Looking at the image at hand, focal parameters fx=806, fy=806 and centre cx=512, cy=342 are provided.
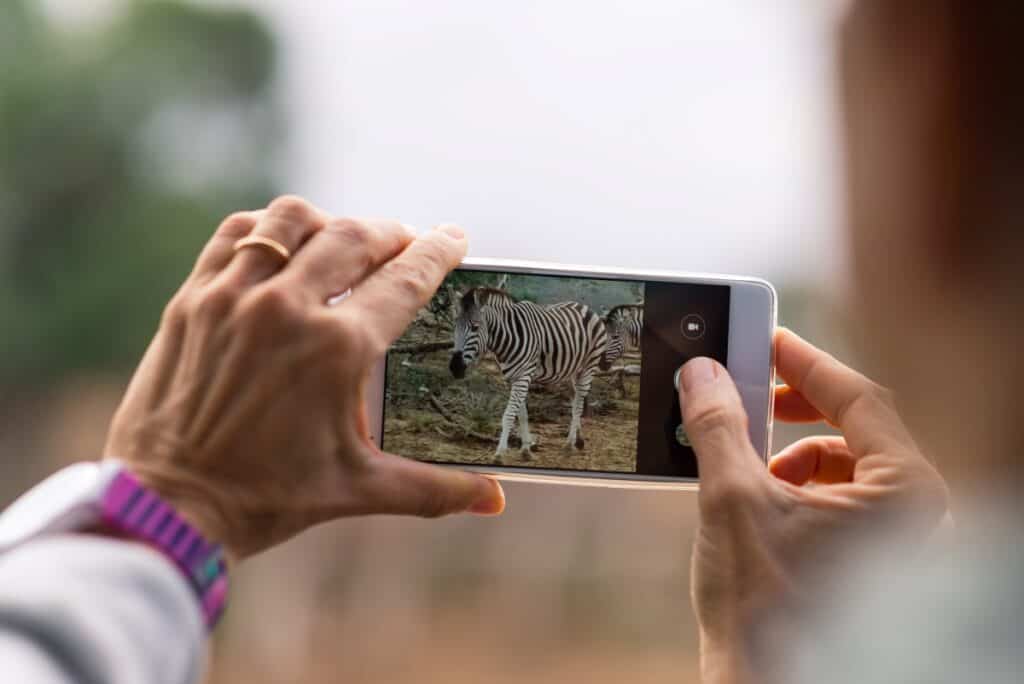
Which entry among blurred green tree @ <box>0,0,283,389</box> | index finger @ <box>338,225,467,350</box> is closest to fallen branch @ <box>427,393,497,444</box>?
index finger @ <box>338,225,467,350</box>

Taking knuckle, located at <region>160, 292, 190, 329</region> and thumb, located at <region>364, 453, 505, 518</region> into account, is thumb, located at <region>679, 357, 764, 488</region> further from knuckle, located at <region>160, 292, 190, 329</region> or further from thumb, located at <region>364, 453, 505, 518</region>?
knuckle, located at <region>160, 292, 190, 329</region>

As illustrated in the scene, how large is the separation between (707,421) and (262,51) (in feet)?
5.50

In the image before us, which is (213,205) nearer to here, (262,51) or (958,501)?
(262,51)

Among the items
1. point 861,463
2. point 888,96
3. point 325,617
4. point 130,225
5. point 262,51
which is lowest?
point 325,617

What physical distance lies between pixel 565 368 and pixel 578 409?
4 centimetres

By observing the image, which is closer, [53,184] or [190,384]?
[190,384]

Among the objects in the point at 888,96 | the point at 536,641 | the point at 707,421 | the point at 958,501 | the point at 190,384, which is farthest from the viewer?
the point at 536,641

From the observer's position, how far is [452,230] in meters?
0.72

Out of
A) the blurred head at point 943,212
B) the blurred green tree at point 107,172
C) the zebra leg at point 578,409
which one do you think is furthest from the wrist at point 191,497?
the blurred green tree at point 107,172

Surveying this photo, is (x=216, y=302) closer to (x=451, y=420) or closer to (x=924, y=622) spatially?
(x=451, y=420)

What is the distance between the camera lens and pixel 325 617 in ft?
6.19

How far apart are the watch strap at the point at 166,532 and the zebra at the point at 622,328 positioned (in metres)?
0.40

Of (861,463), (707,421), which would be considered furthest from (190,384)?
(861,463)

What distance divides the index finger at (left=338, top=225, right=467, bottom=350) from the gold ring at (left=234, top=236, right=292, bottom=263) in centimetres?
6
